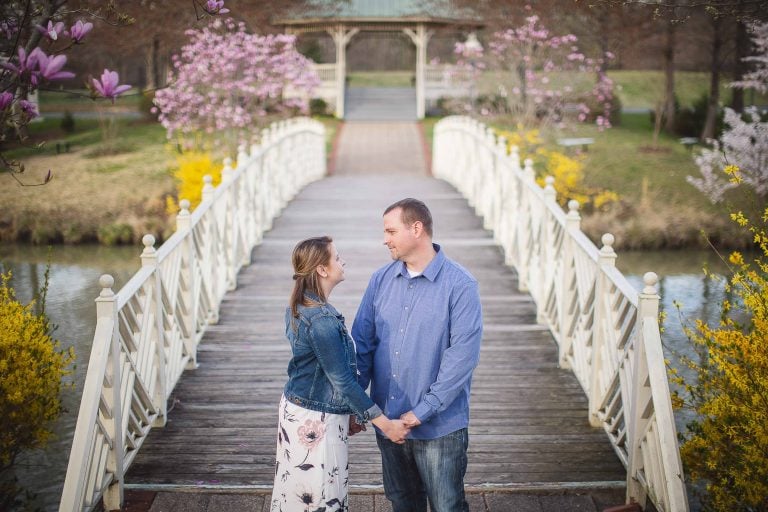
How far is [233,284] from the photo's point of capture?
8.90 meters

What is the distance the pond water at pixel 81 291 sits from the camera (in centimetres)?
702

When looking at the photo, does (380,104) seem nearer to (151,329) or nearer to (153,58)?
(153,58)

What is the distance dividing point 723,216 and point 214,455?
585 inches

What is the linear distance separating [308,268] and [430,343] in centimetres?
60

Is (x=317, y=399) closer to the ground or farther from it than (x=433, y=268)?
closer to the ground

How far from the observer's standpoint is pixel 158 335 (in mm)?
5719

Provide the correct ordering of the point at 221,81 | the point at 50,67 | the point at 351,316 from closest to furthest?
the point at 50,67 → the point at 351,316 → the point at 221,81

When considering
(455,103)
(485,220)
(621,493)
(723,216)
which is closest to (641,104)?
(455,103)

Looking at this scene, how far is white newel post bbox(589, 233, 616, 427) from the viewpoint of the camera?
5625 millimetres

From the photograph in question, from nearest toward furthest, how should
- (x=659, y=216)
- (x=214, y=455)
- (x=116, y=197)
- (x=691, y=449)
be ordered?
(x=691, y=449) → (x=214, y=455) → (x=659, y=216) → (x=116, y=197)

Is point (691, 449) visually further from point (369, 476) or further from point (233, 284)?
point (233, 284)

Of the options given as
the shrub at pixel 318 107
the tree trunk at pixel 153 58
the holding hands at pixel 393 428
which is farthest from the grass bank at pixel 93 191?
the holding hands at pixel 393 428

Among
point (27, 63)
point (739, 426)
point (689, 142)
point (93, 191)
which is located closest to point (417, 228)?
point (27, 63)

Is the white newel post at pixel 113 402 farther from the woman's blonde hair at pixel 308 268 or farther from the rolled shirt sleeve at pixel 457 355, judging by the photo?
the rolled shirt sleeve at pixel 457 355
